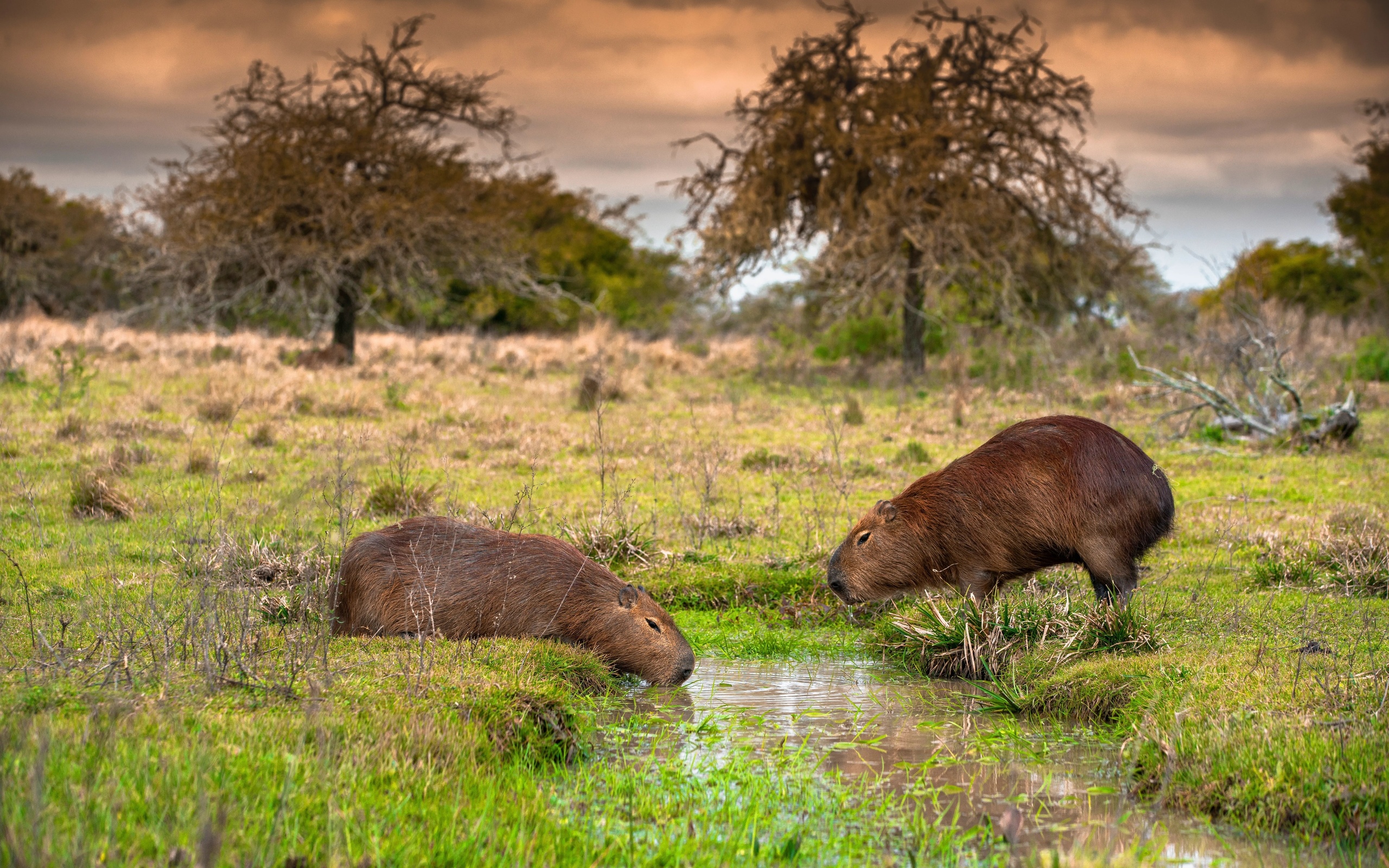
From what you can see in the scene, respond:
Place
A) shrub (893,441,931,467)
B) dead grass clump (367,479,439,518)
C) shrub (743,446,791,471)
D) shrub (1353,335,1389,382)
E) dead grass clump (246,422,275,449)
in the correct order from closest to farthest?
dead grass clump (367,479,439,518) < dead grass clump (246,422,275,449) < shrub (743,446,791,471) < shrub (893,441,931,467) < shrub (1353,335,1389,382)

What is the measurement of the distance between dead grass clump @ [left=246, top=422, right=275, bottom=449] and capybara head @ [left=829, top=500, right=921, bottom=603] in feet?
23.1

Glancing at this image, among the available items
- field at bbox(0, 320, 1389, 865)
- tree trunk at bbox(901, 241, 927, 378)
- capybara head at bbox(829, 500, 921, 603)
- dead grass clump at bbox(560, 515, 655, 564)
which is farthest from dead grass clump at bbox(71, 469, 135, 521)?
tree trunk at bbox(901, 241, 927, 378)

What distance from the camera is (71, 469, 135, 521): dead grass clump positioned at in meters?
8.22

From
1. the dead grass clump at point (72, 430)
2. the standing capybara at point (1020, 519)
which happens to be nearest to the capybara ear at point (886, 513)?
the standing capybara at point (1020, 519)

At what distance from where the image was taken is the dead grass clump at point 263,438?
1132 centimetres

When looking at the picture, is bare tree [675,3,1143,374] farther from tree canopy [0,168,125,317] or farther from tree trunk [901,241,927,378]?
tree canopy [0,168,125,317]

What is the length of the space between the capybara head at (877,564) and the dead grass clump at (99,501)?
5.17 m

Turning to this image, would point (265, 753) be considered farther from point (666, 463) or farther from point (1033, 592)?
point (666, 463)

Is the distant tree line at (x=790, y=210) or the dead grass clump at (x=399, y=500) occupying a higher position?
the distant tree line at (x=790, y=210)

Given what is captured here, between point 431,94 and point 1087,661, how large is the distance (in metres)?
21.8

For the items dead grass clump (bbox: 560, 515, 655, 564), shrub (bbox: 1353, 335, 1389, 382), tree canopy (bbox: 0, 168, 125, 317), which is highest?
tree canopy (bbox: 0, 168, 125, 317)

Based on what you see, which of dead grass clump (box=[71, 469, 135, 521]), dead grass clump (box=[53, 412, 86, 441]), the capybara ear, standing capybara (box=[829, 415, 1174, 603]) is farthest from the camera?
dead grass clump (box=[53, 412, 86, 441])

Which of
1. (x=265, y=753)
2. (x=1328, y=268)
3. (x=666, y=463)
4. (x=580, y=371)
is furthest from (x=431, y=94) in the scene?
(x=1328, y=268)

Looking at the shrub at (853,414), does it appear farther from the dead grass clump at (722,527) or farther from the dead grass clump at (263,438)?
the dead grass clump at (263,438)
